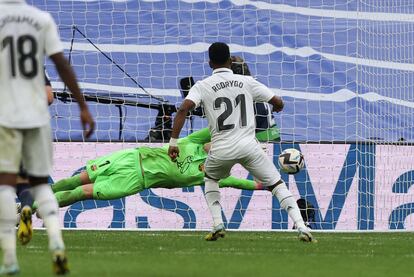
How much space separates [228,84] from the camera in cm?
1188

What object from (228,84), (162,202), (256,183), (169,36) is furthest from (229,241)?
(169,36)

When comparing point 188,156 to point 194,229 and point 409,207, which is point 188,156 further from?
point 409,207

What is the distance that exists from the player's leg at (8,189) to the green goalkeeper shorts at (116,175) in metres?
6.69

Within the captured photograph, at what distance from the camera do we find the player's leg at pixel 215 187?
39.5 feet

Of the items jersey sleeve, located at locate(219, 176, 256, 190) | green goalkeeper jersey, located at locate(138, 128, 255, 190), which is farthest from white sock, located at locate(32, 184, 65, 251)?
jersey sleeve, located at locate(219, 176, 256, 190)

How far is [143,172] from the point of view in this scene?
1427 cm

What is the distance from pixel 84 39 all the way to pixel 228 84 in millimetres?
6570

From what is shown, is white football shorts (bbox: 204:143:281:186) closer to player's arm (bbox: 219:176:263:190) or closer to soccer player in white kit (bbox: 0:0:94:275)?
player's arm (bbox: 219:176:263:190)

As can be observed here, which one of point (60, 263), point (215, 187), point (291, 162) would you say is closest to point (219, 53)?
point (215, 187)

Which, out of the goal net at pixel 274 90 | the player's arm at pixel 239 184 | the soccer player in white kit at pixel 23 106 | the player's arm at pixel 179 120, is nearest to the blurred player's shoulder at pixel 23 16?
the soccer player in white kit at pixel 23 106

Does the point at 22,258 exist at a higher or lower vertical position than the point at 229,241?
higher

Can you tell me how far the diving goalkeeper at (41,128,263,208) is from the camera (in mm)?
14125

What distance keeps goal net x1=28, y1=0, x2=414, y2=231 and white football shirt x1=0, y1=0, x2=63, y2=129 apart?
825 cm

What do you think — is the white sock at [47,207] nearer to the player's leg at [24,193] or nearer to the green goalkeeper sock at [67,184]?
the player's leg at [24,193]
